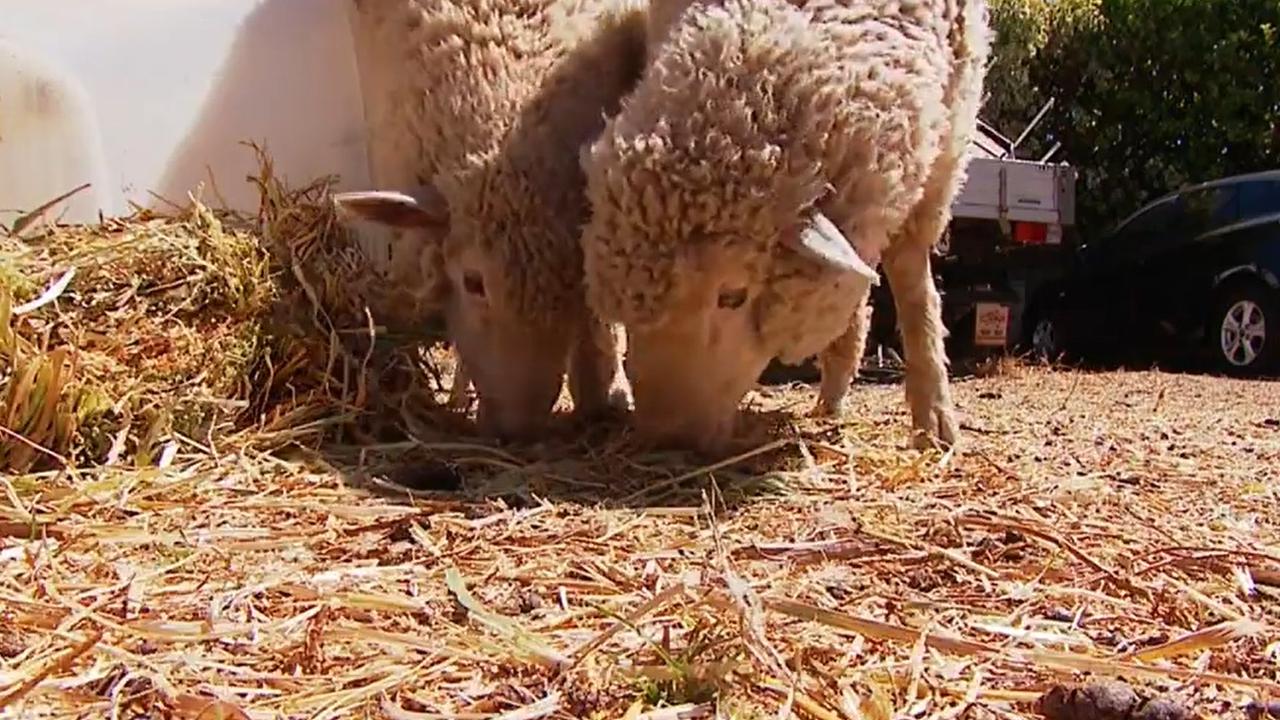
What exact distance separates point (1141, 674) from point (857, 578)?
598 millimetres

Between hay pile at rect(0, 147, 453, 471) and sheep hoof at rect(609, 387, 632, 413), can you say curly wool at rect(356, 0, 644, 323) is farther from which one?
sheep hoof at rect(609, 387, 632, 413)

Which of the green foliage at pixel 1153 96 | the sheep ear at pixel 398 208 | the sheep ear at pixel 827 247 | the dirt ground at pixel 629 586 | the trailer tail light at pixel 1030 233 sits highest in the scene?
the green foliage at pixel 1153 96

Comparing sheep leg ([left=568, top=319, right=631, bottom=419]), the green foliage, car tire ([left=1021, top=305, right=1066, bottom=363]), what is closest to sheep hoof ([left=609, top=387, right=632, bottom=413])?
sheep leg ([left=568, top=319, right=631, bottom=419])

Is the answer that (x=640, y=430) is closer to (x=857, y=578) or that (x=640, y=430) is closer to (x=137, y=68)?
(x=857, y=578)

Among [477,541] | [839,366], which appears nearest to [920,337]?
[839,366]

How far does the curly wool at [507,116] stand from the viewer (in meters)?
3.62

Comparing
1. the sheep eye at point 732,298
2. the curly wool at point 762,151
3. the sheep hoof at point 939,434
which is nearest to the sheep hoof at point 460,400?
the curly wool at point 762,151

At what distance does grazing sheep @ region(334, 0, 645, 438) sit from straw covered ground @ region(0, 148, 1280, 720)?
0.25m

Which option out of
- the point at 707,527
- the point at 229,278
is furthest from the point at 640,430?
the point at 229,278

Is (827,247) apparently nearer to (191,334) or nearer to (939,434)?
(939,434)

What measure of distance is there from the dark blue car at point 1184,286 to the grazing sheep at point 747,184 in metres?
7.46

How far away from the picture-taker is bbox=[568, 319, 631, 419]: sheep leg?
419cm

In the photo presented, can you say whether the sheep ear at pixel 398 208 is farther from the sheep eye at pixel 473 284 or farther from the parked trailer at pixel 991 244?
the parked trailer at pixel 991 244

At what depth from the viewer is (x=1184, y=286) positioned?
10.9 meters
